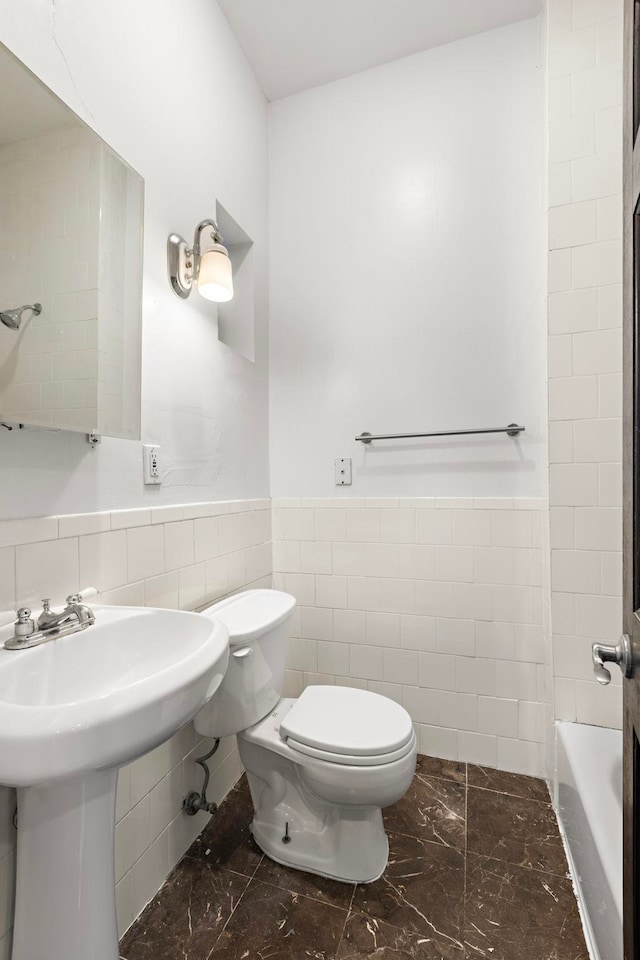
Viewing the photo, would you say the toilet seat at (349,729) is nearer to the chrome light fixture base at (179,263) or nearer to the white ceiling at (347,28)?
the chrome light fixture base at (179,263)

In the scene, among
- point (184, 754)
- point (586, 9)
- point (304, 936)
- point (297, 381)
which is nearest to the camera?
point (304, 936)

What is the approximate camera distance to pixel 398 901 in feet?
4.02

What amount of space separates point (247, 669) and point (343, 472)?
955mm

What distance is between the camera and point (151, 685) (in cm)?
69

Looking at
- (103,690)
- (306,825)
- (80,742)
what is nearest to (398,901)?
(306,825)

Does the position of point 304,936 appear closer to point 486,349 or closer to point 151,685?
point 151,685

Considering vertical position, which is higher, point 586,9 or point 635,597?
point 586,9

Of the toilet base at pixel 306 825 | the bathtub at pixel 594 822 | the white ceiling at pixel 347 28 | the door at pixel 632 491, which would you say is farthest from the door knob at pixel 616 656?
the white ceiling at pixel 347 28

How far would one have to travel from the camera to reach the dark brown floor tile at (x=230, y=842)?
1344 mm

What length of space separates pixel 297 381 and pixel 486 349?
2.71 ft

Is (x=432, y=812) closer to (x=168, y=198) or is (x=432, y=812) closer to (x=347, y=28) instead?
(x=168, y=198)

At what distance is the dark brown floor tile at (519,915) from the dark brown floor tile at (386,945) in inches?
3.0

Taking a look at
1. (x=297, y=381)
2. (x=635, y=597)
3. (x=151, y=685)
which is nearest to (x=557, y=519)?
(x=635, y=597)

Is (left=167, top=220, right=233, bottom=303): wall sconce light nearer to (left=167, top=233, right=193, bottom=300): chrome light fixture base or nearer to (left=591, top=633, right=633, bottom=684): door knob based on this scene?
(left=167, top=233, right=193, bottom=300): chrome light fixture base
